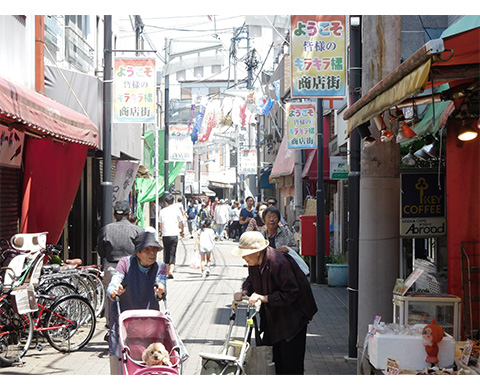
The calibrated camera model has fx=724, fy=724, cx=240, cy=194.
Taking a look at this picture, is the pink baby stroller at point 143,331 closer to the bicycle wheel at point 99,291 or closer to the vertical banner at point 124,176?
the bicycle wheel at point 99,291

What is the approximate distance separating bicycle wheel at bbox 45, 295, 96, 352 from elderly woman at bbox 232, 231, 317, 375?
12.4 feet

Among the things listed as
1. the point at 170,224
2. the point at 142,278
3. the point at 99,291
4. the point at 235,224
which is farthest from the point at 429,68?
the point at 235,224

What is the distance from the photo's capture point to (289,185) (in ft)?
109

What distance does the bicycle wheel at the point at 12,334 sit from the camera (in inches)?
346

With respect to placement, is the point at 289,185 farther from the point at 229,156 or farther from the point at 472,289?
the point at 229,156

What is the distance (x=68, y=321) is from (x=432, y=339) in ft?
17.1

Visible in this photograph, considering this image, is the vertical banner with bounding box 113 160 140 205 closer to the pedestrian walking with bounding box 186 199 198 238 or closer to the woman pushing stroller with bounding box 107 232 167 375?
the woman pushing stroller with bounding box 107 232 167 375

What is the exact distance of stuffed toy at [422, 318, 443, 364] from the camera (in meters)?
6.41

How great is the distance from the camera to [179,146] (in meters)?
32.4

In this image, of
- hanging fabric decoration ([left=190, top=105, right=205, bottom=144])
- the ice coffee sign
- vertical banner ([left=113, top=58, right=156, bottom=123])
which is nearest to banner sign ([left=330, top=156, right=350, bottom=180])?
vertical banner ([left=113, top=58, right=156, bottom=123])

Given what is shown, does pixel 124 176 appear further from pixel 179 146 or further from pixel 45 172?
pixel 179 146

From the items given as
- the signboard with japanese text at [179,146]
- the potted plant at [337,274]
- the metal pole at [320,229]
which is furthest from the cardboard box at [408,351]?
the signboard with japanese text at [179,146]

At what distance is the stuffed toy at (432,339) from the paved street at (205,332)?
2263mm

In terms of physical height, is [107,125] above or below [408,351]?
above
